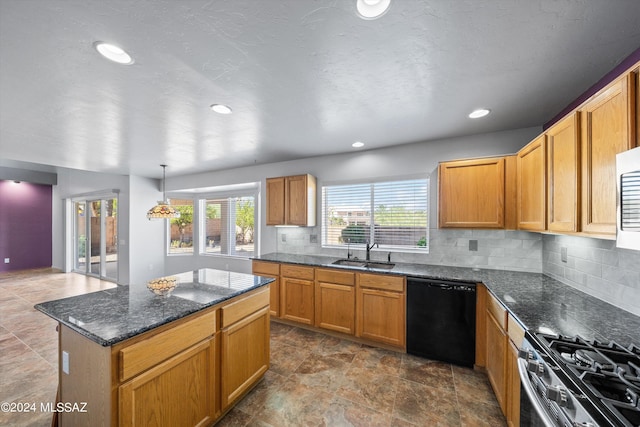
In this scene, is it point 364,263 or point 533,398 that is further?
point 364,263

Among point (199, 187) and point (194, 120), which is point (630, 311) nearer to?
point (194, 120)

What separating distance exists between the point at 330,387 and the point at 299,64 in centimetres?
266

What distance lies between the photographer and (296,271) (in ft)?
10.9

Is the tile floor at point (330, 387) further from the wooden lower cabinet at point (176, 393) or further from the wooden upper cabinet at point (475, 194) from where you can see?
the wooden upper cabinet at point (475, 194)

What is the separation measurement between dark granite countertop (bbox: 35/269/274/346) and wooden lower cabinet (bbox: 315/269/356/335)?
1.13 m

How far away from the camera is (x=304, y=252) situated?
4055mm

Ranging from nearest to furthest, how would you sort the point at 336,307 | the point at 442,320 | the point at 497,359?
the point at 497,359, the point at 442,320, the point at 336,307

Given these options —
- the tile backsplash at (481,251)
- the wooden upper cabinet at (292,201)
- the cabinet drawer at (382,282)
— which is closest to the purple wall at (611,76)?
the tile backsplash at (481,251)

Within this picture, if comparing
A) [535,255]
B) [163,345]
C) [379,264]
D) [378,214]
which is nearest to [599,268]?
[535,255]

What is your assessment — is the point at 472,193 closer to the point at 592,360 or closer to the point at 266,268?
the point at 592,360

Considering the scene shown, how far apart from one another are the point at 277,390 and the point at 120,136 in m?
3.37

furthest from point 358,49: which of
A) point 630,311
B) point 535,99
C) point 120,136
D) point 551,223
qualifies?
point 120,136

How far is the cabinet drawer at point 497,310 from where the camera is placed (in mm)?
1782

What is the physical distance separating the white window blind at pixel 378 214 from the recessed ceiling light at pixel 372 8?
7.97 feet
